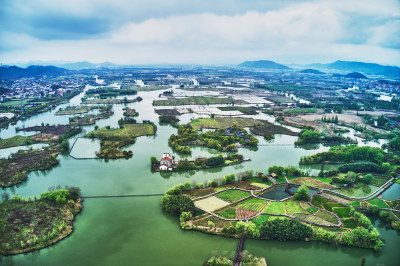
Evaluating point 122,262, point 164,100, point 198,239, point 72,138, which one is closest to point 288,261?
point 198,239

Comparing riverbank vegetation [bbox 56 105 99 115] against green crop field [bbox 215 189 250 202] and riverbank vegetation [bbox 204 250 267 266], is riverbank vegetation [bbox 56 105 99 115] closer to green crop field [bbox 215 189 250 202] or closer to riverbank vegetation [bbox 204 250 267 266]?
green crop field [bbox 215 189 250 202]

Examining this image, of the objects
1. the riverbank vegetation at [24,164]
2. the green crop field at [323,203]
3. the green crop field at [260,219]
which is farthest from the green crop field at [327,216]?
the riverbank vegetation at [24,164]

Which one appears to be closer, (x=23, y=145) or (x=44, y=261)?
(x=44, y=261)

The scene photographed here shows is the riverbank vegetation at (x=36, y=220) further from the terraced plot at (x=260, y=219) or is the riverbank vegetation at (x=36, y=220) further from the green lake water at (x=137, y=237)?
the terraced plot at (x=260, y=219)

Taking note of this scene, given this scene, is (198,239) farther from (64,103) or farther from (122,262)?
(64,103)

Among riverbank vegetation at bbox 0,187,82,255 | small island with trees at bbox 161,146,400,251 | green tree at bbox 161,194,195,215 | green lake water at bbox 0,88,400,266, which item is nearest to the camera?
green lake water at bbox 0,88,400,266

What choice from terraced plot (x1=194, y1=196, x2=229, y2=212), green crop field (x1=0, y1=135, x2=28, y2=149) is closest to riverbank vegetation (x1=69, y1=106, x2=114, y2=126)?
green crop field (x1=0, y1=135, x2=28, y2=149)
